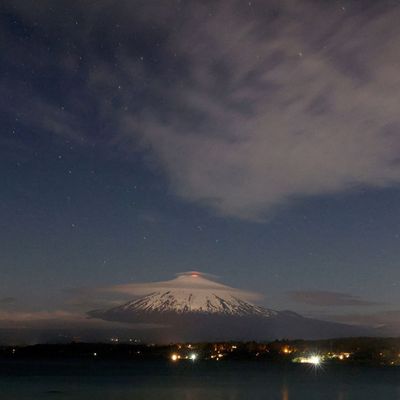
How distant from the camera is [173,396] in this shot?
80.2m

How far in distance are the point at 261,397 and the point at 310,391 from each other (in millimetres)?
14421

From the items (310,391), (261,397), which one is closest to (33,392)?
(261,397)

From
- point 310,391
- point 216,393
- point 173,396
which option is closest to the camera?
point 173,396

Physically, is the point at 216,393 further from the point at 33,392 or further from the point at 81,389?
the point at 33,392

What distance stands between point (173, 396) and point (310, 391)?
23936 mm

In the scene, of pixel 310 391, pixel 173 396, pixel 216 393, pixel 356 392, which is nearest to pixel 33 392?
pixel 173 396

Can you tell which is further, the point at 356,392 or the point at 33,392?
the point at 356,392

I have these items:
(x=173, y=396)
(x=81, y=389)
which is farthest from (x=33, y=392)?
(x=173, y=396)

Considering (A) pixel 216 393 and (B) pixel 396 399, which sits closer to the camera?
(B) pixel 396 399

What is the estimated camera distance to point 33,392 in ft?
271

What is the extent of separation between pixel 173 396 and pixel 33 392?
19.2 metres

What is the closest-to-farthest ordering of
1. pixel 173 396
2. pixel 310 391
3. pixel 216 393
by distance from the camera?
1. pixel 173 396
2. pixel 216 393
3. pixel 310 391

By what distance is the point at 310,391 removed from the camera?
92500mm

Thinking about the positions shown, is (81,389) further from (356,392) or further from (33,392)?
(356,392)
